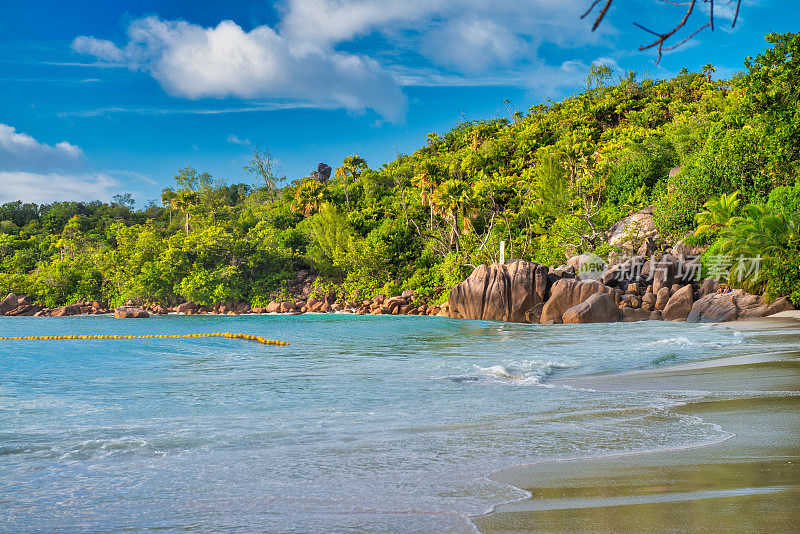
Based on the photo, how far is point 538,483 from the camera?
353cm

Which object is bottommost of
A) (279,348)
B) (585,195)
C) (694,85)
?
(279,348)

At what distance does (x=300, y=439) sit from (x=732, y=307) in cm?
2523

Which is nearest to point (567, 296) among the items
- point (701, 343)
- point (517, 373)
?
point (701, 343)

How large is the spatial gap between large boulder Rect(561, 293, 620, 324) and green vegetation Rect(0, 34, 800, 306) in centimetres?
584

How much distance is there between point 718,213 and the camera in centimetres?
2962

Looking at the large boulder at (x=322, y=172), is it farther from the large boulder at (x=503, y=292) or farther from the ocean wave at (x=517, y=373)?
the ocean wave at (x=517, y=373)

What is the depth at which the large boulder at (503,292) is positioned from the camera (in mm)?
32531

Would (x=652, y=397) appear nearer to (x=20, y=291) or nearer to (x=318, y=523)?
(x=318, y=523)

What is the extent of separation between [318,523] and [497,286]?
103 ft

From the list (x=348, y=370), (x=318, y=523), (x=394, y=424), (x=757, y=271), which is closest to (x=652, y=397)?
(x=394, y=424)

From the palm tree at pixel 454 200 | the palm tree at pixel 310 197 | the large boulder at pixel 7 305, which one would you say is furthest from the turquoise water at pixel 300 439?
the large boulder at pixel 7 305

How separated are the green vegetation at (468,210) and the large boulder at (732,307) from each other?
2.54 ft

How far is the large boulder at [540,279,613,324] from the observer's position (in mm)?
30844

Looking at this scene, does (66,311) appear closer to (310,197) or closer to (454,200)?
(310,197)
